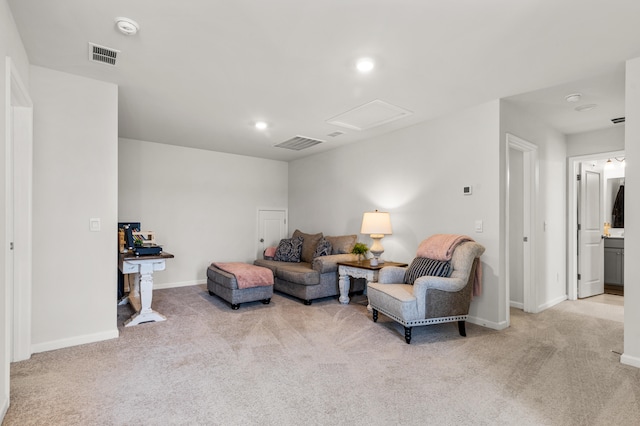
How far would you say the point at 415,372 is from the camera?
2.43 m

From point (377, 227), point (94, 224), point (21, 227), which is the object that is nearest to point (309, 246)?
point (377, 227)

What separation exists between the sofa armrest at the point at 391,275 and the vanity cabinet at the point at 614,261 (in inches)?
177

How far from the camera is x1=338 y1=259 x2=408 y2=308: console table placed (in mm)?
4094

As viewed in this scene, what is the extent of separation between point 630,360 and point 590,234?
2.89 m

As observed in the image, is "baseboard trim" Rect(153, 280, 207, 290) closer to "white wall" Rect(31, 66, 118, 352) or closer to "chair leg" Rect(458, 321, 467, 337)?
"white wall" Rect(31, 66, 118, 352)

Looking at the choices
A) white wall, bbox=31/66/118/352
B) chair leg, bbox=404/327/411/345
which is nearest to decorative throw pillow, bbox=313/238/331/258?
chair leg, bbox=404/327/411/345

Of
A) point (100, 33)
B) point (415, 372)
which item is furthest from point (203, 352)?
point (100, 33)

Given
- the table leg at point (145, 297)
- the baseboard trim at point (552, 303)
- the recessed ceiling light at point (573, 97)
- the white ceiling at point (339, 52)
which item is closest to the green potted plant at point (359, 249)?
the white ceiling at point (339, 52)

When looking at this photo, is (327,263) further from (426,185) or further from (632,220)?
(632,220)

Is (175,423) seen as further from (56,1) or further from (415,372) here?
(56,1)

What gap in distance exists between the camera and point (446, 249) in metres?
3.37

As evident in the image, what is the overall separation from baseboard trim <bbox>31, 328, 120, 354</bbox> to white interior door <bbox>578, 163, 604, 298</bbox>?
599cm

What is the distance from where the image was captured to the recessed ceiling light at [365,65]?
2619 mm

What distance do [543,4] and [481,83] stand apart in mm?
1107
